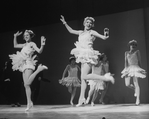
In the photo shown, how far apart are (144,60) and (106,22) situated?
1.63 m

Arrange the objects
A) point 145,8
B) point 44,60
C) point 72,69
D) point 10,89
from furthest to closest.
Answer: point 44,60
point 10,89
point 72,69
point 145,8

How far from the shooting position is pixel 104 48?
7184 mm

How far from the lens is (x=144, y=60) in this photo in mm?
6609

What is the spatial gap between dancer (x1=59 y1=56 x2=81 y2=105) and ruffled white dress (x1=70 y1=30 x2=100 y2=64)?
1954mm

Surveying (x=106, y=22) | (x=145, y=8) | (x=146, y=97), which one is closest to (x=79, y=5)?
(x=106, y=22)

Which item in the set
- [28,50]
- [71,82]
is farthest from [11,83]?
[28,50]

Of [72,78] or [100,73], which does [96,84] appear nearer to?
[100,73]

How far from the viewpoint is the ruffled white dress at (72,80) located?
21.9 ft

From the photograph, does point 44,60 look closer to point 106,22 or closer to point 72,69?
point 72,69

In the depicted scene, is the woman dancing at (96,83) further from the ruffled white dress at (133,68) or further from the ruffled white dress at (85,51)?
the ruffled white dress at (85,51)

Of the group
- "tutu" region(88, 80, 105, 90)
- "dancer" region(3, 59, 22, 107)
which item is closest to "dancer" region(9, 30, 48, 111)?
"tutu" region(88, 80, 105, 90)

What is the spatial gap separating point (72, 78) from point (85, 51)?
2.13 metres

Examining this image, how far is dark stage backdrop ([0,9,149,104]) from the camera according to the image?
6.64 metres

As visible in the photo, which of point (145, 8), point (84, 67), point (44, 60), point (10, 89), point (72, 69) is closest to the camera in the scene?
point (84, 67)
